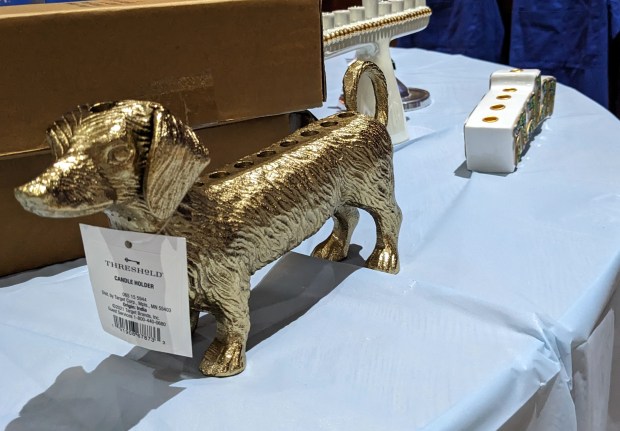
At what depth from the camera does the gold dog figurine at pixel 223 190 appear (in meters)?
0.39

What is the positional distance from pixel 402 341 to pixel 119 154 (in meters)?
0.25

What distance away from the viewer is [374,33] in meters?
0.91

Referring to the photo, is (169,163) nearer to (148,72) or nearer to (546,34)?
(148,72)

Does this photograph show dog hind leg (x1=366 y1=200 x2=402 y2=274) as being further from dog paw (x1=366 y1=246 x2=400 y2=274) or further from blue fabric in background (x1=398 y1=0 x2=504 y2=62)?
blue fabric in background (x1=398 y1=0 x2=504 y2=62)

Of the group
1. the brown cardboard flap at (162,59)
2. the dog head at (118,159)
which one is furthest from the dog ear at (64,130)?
the brown cardboard flap at (162,59)

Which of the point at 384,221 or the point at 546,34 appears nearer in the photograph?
the point at 384,221

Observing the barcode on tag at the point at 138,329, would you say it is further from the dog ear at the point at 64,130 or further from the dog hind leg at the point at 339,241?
the dog hind leg at the point at 339,241

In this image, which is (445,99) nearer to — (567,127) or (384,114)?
(567,127)

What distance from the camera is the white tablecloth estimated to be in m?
0.43

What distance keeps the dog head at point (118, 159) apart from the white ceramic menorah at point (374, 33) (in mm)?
463

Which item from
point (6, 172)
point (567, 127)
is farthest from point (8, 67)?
point (567, 127)

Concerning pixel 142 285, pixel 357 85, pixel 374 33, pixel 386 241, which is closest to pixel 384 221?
pixel 386 241

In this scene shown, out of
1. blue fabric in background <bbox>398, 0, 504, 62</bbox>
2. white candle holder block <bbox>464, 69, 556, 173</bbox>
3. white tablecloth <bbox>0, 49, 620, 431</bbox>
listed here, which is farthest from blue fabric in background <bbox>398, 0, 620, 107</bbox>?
white tablecloth <bbox>0, 49, 620, 431</bbox>

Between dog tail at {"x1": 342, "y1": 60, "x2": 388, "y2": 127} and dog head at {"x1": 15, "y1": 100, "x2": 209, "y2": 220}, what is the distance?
260 mm
